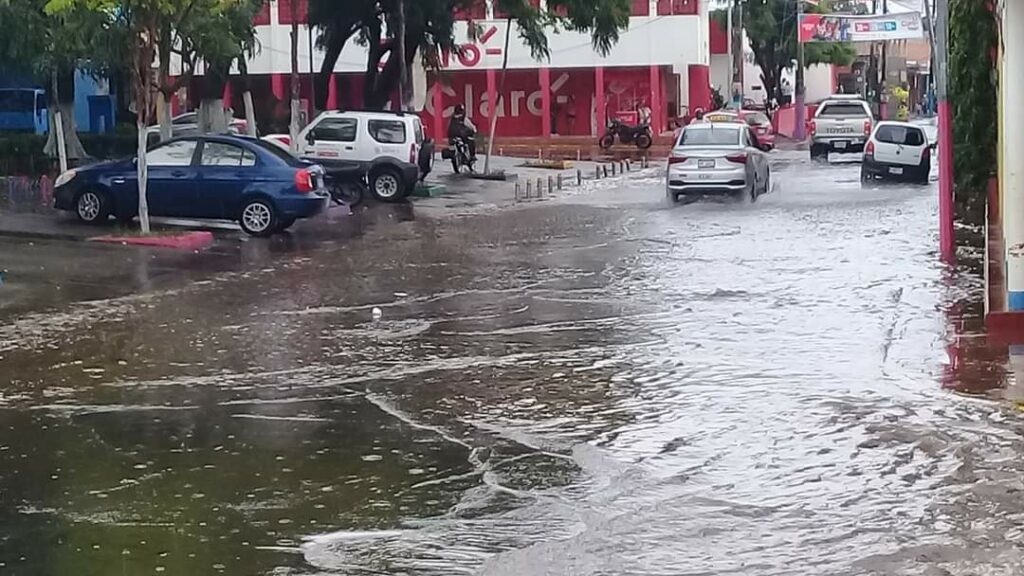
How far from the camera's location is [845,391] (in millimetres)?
10742

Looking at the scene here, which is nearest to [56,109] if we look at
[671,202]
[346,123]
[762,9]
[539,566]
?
[346,123]

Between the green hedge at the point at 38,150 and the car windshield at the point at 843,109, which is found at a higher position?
the car windshield at the point at 843,109

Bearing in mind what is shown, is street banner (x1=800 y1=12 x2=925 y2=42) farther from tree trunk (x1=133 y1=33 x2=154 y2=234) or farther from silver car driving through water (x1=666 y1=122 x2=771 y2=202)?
tree trunk (x1=133 y1=33 x2=154 y2=234)

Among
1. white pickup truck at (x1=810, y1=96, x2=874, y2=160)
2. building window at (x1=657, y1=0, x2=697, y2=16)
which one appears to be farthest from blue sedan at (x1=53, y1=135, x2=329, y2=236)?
building window at (x1=657, y1=0, x2=697, y2=16)

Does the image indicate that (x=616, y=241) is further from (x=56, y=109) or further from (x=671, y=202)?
(x=56, y=109)

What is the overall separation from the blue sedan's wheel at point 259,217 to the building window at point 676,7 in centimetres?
3633

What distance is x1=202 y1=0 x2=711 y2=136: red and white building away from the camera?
5688 cm

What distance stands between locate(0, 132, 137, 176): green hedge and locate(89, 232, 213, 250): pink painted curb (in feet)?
39.9

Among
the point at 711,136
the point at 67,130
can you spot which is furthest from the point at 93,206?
the point at 711,136

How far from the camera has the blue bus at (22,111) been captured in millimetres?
40906

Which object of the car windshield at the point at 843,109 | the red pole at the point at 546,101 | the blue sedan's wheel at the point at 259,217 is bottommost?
the blue sedan's wheel at the point at 259,217

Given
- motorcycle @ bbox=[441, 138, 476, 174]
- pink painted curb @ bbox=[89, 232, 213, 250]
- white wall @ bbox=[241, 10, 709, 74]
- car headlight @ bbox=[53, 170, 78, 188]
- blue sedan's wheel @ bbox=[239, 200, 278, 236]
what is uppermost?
white wall @ bbox=[241, 10, 709, 74]

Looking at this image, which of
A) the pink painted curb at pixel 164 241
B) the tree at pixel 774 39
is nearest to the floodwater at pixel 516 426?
the pink painted curb at pixel 164 241

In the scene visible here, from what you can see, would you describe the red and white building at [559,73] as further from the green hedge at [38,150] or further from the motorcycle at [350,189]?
the motorcycle at [350,189]
